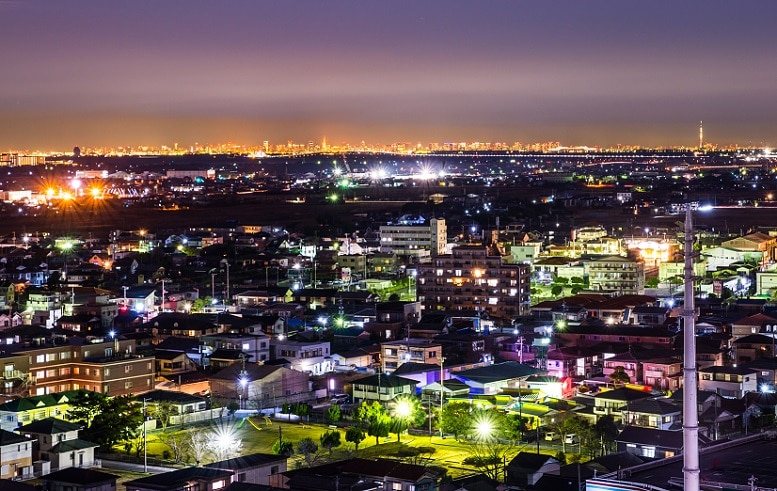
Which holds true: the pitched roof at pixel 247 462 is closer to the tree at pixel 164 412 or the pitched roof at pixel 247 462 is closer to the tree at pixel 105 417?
the tree at pixel 105 417

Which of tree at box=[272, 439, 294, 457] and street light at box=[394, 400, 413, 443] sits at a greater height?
street light at box=[394, 400, 413, 443]

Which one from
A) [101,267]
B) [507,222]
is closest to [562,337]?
[101,267]

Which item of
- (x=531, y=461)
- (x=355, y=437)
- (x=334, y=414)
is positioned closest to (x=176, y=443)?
(x=355, y=437)

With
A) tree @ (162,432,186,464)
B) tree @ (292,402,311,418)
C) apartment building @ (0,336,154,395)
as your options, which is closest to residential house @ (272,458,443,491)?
tree @ (162,432,186,464)

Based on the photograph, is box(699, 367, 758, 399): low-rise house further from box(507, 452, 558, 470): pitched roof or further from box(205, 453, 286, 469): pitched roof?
box(205, 453, 286, 469): pitched roof

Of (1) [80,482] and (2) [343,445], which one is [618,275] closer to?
(2) [343,445]

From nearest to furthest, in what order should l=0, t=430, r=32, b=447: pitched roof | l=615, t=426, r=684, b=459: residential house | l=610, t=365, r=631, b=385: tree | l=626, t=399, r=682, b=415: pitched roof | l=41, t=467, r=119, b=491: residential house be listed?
1. l=41, t=467, r=119, b=491: residential house
2. l=615, t=426, r=684, b=459: residential house
3. l=0, t=430, r=32, b=447: pitched roof
4. l=626, t=399, r=682, b=415: pitched roof
5. l=610, t=365, r=631, b=385: tree

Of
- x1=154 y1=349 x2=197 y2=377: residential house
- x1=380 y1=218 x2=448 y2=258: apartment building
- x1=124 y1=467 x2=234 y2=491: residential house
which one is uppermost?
x1=380 y1=218 x2=448 y2=258: apartment building
